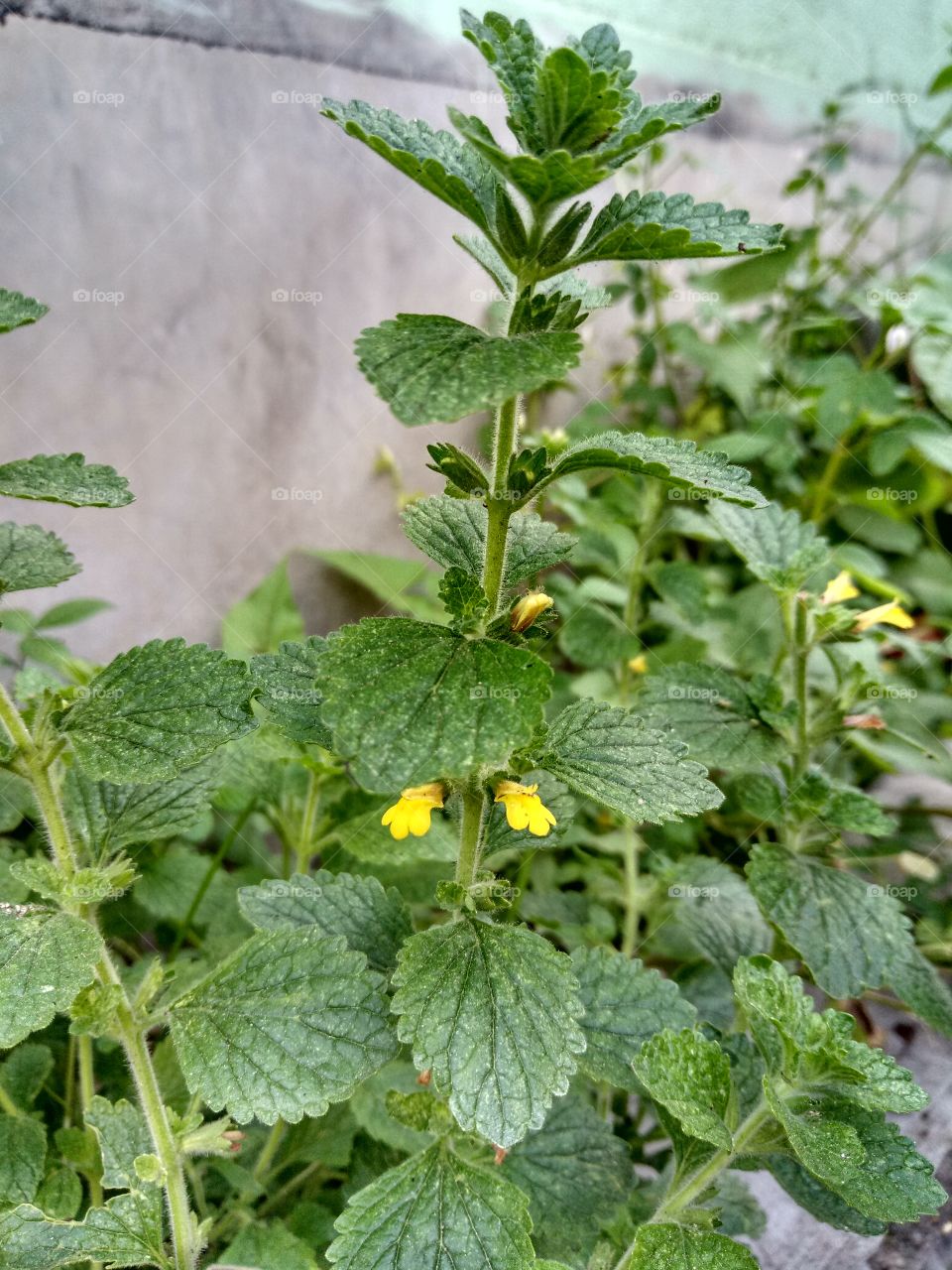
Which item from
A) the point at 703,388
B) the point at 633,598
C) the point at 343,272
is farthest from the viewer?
the point at 703,388

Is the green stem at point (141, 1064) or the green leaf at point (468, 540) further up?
the green leaf at point (468, 540)

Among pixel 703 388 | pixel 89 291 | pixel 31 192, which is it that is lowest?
pixel 703 388

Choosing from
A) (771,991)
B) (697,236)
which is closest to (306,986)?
(771,991)

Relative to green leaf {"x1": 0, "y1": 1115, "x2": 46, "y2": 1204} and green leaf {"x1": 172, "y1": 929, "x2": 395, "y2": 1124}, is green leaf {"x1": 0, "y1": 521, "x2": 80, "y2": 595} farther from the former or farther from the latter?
green leaf {"x1": 0, "y1": 1115, "x2": 46, "y2": 1204}

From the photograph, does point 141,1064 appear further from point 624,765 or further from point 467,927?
point 624,765

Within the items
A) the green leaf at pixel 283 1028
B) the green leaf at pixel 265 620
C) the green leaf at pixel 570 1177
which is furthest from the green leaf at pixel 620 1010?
the green leaf at pixel 265 620

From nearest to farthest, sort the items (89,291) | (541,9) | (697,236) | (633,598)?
(697,236) → (89,291) → (633,598) → (541,9)

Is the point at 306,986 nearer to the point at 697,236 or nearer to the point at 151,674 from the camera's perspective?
Result: the point at 151,674

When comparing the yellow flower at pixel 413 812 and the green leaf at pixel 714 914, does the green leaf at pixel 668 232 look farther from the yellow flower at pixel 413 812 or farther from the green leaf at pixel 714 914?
the green leaf at pixel 714 914
